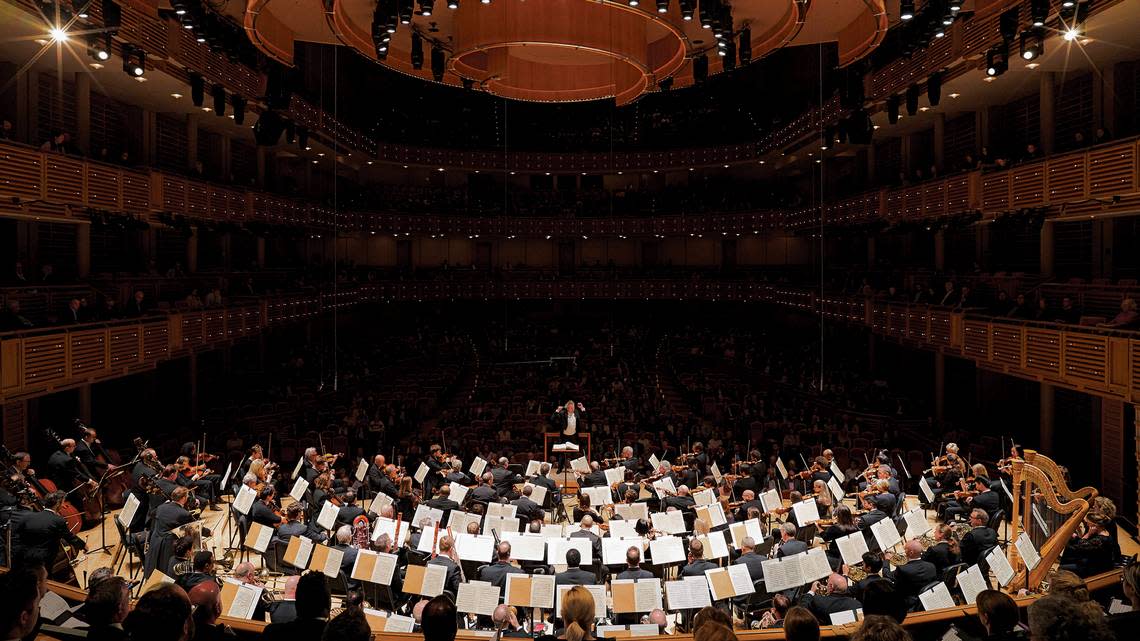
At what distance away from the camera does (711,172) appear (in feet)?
119

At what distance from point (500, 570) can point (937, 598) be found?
16.6 feet

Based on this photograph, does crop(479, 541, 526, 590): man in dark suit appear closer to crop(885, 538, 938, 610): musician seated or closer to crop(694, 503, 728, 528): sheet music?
crop(694, 503, 728, 528): sheet music

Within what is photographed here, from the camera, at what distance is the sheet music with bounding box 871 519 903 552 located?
33.0 ft

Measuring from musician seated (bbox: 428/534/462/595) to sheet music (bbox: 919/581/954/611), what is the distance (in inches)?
210

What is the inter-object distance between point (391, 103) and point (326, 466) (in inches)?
936

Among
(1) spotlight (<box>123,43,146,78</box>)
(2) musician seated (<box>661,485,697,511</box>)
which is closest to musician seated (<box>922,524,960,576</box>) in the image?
(2) musician seated (<box>661,485,697,511</box>)

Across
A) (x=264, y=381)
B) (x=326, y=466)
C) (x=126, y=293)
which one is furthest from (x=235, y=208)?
(x=326, y=466)

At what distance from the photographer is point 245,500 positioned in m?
12.1

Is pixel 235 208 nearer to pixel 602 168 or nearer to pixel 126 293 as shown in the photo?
pixel 126 293

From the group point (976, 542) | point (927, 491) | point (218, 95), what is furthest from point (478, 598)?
point (218, 95)

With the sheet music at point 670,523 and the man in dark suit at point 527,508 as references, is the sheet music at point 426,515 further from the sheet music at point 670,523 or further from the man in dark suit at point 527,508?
the sheet music at point 670,523

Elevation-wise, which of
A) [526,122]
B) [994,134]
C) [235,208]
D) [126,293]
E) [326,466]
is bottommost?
[326,466]

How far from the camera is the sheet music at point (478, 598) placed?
321 inches

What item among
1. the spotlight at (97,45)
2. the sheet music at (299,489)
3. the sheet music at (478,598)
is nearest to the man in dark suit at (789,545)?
the sheet music at (478,598)
